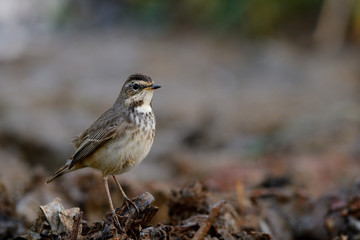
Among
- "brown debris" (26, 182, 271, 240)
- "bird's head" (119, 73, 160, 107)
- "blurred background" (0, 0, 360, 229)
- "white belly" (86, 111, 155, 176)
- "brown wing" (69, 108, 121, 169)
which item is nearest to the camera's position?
"brown debris" (26, 182, 271, 240)

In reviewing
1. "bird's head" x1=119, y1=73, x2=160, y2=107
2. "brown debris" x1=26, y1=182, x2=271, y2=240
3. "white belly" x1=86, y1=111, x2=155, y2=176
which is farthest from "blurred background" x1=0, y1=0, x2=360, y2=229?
"brown debris" x1=26, y1=182, x2=271, y2=240

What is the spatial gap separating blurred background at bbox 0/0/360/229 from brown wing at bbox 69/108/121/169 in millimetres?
1793

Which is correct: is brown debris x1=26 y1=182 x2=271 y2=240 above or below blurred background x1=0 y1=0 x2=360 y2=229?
below

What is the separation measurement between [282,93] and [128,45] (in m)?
4.45

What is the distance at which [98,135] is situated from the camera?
5930 mm

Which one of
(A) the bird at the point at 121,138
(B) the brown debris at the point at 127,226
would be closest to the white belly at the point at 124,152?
(A) the bird at the point at 121,138

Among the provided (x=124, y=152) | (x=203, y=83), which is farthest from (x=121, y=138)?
(x=203, y=83)

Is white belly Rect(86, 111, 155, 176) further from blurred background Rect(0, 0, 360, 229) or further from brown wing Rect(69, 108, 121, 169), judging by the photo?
blurred background Rect(0, 0, 360, 229)

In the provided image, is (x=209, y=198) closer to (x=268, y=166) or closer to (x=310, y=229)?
(x=310, y=229)

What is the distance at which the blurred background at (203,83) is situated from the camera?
9.92 m

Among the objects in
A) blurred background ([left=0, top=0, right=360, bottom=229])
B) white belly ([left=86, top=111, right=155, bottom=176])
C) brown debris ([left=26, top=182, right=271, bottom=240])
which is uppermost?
blurred background ([left=0, top=0, right=360, bottom=229])

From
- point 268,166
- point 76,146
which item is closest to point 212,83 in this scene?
point 268,166

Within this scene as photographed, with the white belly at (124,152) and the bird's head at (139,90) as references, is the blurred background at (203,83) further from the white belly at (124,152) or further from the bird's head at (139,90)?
the white belly at (124,152)

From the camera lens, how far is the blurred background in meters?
9.92
